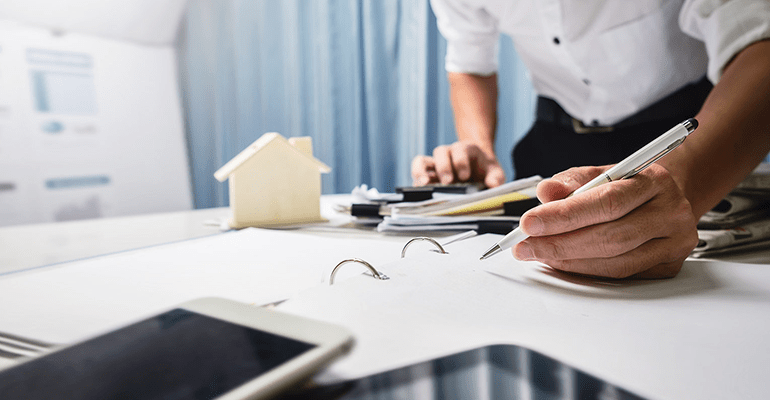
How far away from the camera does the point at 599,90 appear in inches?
35.9

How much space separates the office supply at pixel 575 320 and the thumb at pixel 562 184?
2.5 inches

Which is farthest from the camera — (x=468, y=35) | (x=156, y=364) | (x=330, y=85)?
(x=330, y=85)

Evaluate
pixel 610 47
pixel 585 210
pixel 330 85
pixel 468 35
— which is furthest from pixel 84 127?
pixel 585 210

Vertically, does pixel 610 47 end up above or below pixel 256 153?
above

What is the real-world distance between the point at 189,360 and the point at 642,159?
0.32 metres

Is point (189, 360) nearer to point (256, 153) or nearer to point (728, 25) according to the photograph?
point (256, 153)

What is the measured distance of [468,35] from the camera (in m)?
1.15

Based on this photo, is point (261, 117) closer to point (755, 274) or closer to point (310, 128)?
point (310, 128)

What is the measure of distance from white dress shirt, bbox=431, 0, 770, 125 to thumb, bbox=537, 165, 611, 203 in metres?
0.39

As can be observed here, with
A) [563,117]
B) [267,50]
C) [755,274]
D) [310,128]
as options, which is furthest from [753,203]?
[267,50]

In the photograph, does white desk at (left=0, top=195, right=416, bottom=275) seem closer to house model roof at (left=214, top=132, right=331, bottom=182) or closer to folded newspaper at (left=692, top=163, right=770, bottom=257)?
house model roof at (left=214, top=132, right=331, bottom=182)

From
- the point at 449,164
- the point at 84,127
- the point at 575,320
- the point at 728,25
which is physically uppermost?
the point at 84,127

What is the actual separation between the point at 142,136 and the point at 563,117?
1.99 m

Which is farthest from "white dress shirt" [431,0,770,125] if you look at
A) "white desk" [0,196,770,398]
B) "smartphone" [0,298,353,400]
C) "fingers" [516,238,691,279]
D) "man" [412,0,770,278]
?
"smartphone" [0,298,353,400]
